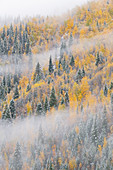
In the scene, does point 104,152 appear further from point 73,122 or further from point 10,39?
point 10,39

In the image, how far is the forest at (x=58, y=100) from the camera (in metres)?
74.3

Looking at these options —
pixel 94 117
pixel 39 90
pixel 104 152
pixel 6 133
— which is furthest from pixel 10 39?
pixel 104 152

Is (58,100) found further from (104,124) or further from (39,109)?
(104,124)

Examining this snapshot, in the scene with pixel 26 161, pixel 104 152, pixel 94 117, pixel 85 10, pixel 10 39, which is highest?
pixel 85 10

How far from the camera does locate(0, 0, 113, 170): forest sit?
2926 inches

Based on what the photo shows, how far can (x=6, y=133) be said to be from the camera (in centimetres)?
8900

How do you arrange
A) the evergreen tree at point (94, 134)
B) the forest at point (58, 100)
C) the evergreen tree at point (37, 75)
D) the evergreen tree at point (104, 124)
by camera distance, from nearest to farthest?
1. the evergreen tree at point (94, 134)
2. the forest at point (58, 100)
3. the evergreen tree at point (104, 124)
4. the evergreen tree at point (37, 75)

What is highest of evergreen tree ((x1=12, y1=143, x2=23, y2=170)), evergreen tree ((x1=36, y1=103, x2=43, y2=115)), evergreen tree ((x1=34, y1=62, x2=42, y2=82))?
evergreen tree ((x1=34, y1=62, x2=42, y2=82))

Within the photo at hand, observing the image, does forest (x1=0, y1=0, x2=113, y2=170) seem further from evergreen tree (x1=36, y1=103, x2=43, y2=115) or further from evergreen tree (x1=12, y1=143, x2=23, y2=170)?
evergreen tree (x1=36, y1=103, x2=43, y2=115)

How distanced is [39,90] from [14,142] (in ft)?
93.4

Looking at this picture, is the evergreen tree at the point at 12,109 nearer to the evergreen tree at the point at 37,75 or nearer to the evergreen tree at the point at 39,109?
the evergreen tree at the point at 39,109

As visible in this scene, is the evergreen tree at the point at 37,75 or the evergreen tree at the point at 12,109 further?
the evergreen tree at the point at 37,75

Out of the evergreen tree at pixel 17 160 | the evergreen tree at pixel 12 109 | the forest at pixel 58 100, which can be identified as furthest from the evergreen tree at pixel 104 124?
the evergreen tree at pixel 12 109

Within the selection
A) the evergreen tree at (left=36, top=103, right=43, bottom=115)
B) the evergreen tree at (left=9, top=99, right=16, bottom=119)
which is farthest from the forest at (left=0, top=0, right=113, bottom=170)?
the evergreen tree at (left=36, top=103, right=43, bottom=115)
